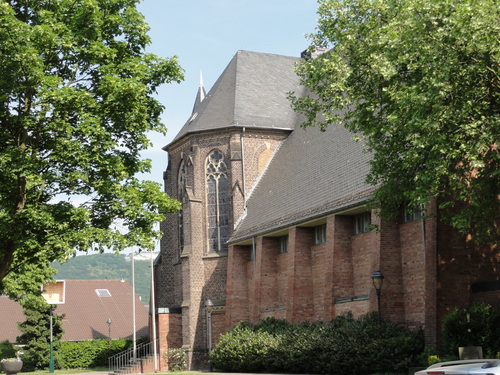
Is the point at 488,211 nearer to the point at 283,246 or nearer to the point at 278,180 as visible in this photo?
the point at 283,246

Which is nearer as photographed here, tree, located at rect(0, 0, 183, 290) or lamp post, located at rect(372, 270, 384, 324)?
tree, located at rect(0, 0, 183, 290)

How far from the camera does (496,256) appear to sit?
25547 millimetres

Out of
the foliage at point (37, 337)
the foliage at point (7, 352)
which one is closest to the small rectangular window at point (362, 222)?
the foliage at point (37, 337)

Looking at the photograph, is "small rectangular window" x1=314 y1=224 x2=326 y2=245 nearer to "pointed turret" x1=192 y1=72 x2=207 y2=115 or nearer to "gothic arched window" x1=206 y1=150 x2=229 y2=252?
"gothic arched window" x1=206 y1=150 x2=229 y2=252

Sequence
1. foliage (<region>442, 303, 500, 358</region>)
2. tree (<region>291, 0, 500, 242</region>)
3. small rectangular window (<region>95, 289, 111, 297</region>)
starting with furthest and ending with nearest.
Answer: small rectangular window (<region>95, 289, 111, 297</region>) < foliage (<region>442, 303, 500, 358</region>) < tree (<region>291, 0, 500, 242</region>)

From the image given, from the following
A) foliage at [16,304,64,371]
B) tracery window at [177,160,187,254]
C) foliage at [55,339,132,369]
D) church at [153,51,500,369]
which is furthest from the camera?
foliage at [55,339,132,369]

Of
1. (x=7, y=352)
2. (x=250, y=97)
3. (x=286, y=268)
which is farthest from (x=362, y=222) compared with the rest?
(x=7, y=352)

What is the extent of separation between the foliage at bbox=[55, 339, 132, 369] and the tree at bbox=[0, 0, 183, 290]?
101 ft

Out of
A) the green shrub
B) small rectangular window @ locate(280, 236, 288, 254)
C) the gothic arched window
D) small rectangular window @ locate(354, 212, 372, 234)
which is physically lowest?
the green shrub

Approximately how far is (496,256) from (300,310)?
10.2 meters

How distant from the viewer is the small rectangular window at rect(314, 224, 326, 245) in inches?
1307

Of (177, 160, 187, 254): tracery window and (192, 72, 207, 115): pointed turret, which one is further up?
(192, 72, 207, 115): pointed turret

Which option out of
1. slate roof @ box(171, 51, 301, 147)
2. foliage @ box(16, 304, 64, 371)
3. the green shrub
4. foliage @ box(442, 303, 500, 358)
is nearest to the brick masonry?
slate roof @ box(171, 51, 301, 147)

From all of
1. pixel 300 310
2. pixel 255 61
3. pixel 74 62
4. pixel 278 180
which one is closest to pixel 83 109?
pixel 74 62
